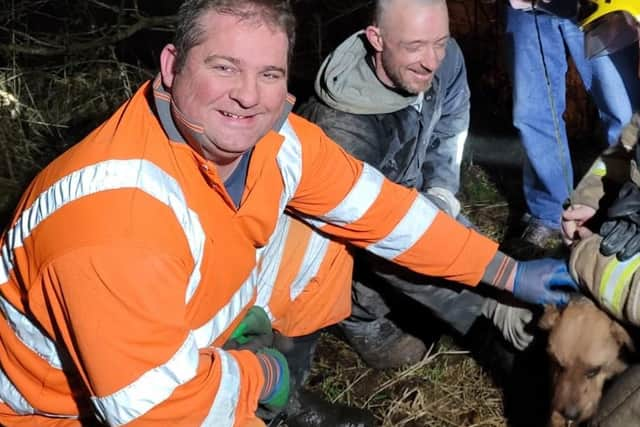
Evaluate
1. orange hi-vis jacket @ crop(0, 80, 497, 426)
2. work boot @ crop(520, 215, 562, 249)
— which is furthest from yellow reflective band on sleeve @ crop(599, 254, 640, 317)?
work boot @ crop(520, 215, 562, 249)

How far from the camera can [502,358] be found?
396 centimetres

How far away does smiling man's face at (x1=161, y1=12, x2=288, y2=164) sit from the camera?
292cm

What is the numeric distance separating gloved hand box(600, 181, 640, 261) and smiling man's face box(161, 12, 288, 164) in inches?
46.9

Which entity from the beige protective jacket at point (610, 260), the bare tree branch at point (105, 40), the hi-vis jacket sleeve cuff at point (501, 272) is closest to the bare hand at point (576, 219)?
the beige protective jacket at point (610, 260)

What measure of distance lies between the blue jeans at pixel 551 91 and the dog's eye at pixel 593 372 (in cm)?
174

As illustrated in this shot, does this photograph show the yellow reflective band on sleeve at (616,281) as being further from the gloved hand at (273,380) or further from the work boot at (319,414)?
the work boot at (319,414)

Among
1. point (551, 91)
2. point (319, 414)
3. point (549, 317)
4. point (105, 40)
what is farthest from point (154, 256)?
point (105, 40)

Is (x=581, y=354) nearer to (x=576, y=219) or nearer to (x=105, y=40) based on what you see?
(x=576, y=219)

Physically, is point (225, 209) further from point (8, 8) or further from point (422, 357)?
point (8, 8)

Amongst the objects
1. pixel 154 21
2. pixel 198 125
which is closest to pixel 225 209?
pixel 198 125

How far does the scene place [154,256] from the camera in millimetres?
2709

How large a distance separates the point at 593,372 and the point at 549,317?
0.77 ft

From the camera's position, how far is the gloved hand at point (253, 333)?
138 inches

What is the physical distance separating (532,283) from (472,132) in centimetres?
286
